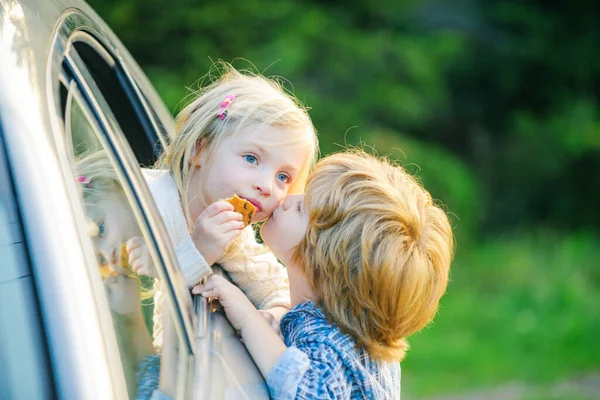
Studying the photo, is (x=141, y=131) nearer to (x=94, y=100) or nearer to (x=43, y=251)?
(x=94, y=100)

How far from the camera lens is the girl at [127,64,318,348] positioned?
93.1 inches

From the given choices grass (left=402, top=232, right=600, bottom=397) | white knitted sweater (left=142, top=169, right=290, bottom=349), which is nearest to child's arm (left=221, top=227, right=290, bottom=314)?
white knitted sweater (left=142, top=169, right=290, bottom=349)

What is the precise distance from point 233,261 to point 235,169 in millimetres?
307

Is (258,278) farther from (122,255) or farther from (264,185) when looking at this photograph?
(122,255)

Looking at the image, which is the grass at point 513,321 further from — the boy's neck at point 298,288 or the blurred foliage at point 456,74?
the boy's neck at point 298,288

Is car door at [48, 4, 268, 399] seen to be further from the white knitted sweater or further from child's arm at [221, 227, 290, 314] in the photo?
child's arm at [221, 227, 290, 314]

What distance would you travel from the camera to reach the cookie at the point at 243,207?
230 cm

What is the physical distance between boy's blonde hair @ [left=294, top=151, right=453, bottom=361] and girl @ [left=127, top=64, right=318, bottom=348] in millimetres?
145

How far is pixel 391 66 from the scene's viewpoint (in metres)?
10.4

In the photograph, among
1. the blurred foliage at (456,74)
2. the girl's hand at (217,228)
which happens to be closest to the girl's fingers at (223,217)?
the girl's hand at (217,228)

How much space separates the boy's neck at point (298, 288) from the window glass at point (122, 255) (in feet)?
1.86

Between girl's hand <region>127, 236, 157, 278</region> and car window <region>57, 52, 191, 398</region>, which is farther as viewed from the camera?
girl's hand <region>127, 236, 157, 278</region>

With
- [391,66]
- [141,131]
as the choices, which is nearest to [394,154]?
[391,66]

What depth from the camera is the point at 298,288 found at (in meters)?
2.40
